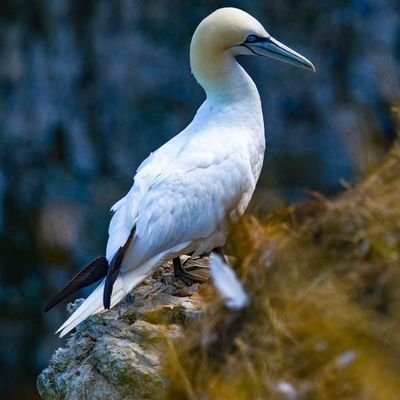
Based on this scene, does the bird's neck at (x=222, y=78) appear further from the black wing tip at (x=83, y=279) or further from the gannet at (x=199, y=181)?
the black wing tip at (x=83, y=279)

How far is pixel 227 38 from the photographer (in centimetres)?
618

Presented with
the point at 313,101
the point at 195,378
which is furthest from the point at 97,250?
the point at 195,378

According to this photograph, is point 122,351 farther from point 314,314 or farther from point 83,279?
point 314,314

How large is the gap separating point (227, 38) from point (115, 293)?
5.34 feet

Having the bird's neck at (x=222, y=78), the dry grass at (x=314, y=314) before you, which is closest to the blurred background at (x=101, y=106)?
the bird's neck at (x=222, y=78)

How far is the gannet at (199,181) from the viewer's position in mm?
5363

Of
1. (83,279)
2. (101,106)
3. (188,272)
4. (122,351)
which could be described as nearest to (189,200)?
(188,272)

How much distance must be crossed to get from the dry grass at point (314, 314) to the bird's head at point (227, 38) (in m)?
3.00

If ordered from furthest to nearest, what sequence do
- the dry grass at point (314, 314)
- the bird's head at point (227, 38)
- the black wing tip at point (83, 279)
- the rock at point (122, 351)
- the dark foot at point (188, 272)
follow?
the bird's head at point (227, 38) → the dark foot at point (188, 272) → the black wing tip at point (83, 279) → the rock at point (122, 351) → the dry grass at point (314, 314)

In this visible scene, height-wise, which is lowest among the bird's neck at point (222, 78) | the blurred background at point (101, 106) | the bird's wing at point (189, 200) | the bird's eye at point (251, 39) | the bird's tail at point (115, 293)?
the blurred background at point (101, 106)

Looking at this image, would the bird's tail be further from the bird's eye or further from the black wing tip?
the bird's eye

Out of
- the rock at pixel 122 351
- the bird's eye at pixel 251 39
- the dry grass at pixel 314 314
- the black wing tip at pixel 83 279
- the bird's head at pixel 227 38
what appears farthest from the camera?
the bird's eye at pixel 251 39

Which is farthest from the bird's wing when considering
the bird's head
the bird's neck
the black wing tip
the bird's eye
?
the bird's eye

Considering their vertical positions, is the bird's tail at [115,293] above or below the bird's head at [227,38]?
below
